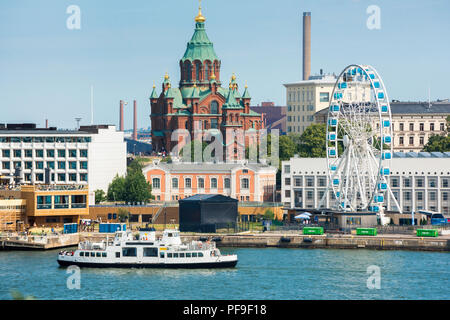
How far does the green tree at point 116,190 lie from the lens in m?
126

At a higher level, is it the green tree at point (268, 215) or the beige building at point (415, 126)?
the beige building at point (415, 126)

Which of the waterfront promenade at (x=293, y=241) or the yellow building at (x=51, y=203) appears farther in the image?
the yellow building at (x=51, y=203)

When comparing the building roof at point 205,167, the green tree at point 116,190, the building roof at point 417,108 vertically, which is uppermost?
the building roof at point 417,108

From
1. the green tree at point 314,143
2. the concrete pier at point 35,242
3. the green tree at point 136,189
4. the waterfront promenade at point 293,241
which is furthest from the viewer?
the green tree at point 314,143

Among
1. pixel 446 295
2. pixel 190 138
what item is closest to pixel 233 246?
pixel 446 295

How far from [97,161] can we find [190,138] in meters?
43.2

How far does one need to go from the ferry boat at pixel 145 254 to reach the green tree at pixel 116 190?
40.4 metres

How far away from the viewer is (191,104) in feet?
575

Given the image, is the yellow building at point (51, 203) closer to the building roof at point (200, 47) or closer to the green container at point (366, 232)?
the green container at point (366, 232)

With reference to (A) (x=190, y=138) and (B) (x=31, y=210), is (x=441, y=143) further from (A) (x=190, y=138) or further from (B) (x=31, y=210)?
(B) (x=31, y=210)

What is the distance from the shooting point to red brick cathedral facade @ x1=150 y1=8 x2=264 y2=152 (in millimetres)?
171250

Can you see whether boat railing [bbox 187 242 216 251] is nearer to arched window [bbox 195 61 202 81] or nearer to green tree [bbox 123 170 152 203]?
green tree [bbox 123 170 152 203]

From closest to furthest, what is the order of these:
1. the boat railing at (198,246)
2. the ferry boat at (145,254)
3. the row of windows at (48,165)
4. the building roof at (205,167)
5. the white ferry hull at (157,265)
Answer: the white ferry hull at (157,265) → the ferry boat at (145,254) → the boat railing at (198,246) → the row of windows at (48,165) → the building roof at (205,167)

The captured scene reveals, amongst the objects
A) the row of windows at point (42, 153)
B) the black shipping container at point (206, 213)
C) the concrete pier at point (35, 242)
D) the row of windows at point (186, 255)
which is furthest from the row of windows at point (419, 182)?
the row of windows at point (186, 255)
